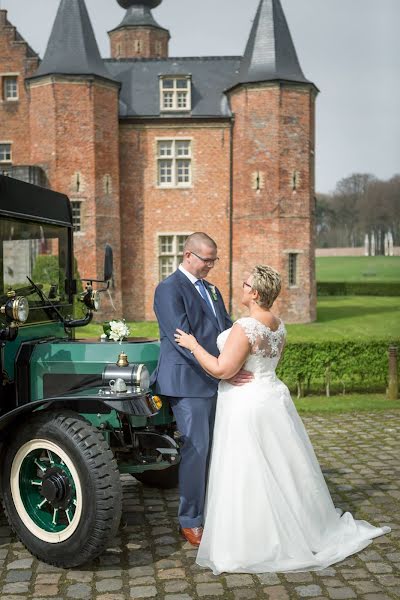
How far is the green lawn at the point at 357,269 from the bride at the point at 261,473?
29.5m

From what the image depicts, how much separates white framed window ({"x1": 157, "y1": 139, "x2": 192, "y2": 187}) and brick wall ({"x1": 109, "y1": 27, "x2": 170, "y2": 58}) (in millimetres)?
13994

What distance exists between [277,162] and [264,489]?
68.3ft

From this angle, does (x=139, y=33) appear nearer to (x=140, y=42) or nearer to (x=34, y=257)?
(x=140, y=42)

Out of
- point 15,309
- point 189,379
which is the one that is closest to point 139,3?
point 15,309

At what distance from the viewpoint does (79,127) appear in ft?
77.4

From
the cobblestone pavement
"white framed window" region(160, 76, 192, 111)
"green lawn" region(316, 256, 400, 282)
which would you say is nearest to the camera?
the cobblestone pavement

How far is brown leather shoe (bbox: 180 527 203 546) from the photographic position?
449cm

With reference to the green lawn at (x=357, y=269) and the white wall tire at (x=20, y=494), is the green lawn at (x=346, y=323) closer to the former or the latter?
the green lawn at (x=357, y=269)

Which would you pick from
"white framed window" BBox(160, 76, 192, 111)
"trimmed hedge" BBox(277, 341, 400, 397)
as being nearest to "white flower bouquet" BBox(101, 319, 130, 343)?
"trimmed hedge" BBox(277, 341, 400, 397)

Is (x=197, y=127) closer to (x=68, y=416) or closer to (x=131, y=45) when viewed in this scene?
(x=131, y=45)

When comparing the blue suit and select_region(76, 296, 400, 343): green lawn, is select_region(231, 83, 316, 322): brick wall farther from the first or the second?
the blue suit

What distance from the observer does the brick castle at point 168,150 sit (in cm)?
2375

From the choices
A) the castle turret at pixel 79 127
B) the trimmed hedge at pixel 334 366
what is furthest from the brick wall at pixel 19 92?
the trimmed hedge at pixel 334 366

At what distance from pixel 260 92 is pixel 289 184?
349cm
